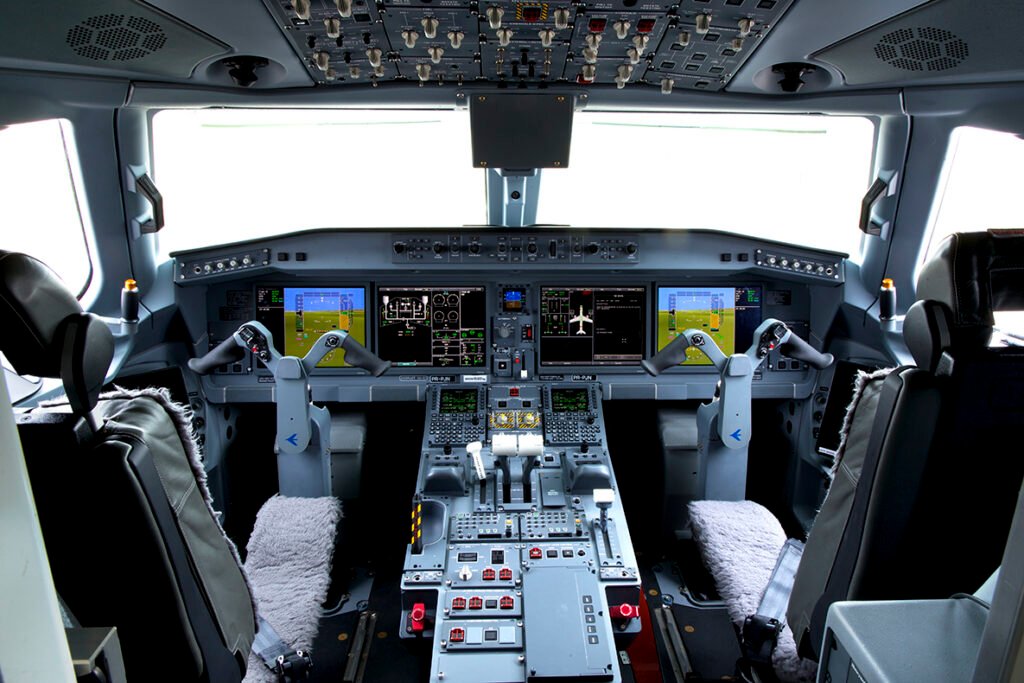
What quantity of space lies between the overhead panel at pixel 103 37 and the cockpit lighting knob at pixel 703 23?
1.68 m

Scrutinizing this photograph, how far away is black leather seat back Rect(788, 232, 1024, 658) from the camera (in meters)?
1.49

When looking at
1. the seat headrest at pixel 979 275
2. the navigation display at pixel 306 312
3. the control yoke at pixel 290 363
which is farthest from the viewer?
the navigation display at pixel 306 312

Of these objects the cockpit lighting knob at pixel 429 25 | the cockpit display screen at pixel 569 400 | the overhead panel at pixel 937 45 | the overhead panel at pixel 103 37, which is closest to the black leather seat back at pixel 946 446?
the overhead panel at pixel 937 45

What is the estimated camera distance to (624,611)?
100 inches

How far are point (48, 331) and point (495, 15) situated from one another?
1565mm

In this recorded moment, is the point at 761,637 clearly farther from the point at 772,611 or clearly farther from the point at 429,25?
the point at 429,25

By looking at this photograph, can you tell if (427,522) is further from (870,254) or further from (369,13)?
(870,254)

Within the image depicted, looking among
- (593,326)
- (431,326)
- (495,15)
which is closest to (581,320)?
(593,326)

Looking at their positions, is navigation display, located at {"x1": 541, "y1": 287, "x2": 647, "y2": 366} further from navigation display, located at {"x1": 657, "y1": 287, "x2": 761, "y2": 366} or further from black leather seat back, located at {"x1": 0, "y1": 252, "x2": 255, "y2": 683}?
black leather seat back, located at {"x1": 0, "y1": 252, "x2": 255, "y2": 683}

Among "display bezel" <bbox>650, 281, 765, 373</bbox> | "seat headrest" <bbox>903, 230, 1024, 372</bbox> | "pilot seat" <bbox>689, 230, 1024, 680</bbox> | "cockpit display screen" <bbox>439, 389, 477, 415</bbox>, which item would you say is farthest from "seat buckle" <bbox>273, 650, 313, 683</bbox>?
"display bezel" <bbox>650, 281, 765, 373</bbox>

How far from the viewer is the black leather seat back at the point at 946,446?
1492mm

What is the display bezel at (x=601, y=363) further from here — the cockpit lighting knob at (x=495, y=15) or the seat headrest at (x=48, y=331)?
the seat headrest at (x=48, y=331)

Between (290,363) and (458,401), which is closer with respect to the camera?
(290,363)

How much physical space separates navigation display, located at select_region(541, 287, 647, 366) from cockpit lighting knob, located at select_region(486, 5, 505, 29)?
5.77 feet
